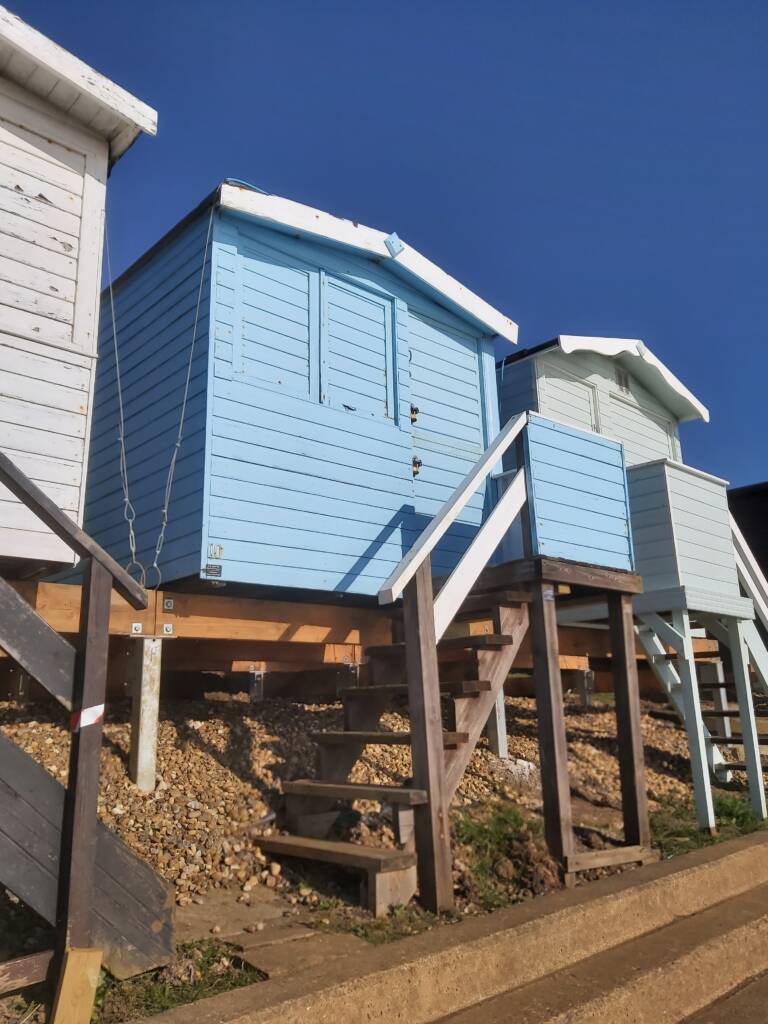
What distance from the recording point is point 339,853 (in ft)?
15.9

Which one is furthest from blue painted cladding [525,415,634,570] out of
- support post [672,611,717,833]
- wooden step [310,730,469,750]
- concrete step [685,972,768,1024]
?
concrete step [685,972,768,1024]

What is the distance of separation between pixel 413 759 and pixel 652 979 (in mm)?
1650

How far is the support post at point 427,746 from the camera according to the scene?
189 inches

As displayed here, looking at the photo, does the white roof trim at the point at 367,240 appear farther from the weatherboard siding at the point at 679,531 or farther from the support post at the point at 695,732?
the support post at the point at 695,732

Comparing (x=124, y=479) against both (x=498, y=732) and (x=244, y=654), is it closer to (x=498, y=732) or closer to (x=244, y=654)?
(x=244, y=654)

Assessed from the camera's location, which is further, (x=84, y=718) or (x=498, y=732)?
(x=498, y=732)

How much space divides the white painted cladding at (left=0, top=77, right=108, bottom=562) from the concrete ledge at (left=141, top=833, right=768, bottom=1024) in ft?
10.6

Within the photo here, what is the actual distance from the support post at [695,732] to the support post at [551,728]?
207 centimetres

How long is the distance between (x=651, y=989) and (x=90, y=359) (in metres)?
5.16

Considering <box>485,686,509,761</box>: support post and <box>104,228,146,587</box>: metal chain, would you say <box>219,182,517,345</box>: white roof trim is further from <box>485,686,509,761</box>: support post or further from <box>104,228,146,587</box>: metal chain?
<box>485,686,509,761</box>: support post

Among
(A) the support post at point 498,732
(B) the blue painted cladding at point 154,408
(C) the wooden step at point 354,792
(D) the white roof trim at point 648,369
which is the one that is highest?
(D) the white roof trim at point 648,369

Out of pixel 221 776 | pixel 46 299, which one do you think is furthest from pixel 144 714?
pixel 46 299

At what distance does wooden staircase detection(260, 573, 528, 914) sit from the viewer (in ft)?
15.7

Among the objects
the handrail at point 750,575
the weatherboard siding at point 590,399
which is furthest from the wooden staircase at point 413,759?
the weatherboard siding at point 590,399
